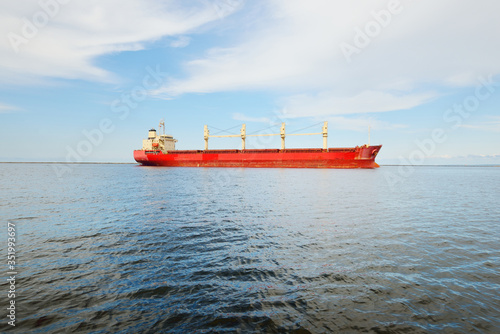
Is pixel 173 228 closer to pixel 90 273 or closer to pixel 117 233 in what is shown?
pixel 117 233

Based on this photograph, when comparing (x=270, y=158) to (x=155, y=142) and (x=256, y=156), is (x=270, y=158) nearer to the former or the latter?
(x=256, y=156)

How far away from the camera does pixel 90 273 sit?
5.88 metres

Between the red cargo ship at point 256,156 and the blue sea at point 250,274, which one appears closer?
the blue sea at point 250,274

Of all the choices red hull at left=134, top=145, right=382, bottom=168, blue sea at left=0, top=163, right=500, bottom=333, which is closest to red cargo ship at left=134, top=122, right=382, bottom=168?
red hull at left=134, top=145, right=382, bottom=168

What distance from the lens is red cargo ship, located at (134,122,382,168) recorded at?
55.2 meters

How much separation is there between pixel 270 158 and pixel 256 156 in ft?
12.7

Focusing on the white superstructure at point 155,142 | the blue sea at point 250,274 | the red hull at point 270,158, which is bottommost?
A: the blue sea at point 250,274

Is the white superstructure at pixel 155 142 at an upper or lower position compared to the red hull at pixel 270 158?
upper

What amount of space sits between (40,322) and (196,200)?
12326 mm

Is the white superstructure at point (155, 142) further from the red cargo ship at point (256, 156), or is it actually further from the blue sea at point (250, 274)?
the blue sea at point (250, 274)

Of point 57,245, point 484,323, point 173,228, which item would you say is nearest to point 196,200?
point 173,228

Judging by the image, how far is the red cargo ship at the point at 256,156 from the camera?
5516 centimetres

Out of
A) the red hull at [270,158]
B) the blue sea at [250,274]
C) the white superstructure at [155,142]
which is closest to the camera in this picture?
the blue sea at [250,274]

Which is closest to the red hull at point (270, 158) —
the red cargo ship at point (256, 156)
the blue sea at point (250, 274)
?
the red cargo ship at point (256, 156)
